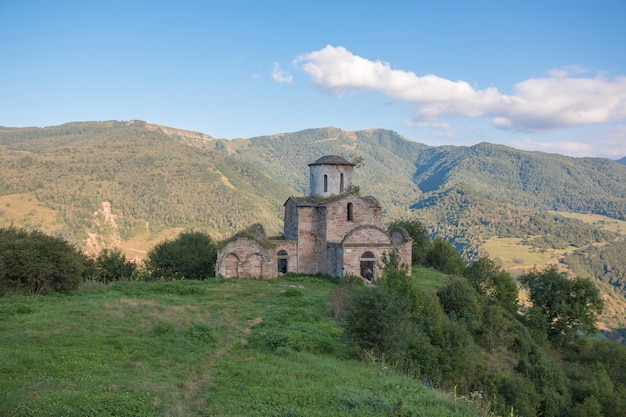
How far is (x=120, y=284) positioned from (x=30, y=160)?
13348 cm

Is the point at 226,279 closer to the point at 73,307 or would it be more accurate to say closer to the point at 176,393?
the point at 73,307

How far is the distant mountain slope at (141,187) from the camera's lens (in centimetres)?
10788

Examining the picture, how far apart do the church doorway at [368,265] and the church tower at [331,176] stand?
598cm

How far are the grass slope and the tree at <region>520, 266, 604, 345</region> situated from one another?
2221 centimetres

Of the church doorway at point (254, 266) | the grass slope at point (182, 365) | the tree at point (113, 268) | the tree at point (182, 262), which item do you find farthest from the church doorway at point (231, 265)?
the grass slope at point (182, 365)

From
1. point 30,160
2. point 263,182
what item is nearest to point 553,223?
point 263,182

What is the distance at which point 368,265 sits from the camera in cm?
2780

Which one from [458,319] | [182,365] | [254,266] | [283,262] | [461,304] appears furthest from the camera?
[283,262]

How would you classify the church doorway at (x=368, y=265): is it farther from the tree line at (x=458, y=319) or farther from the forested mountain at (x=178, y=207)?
the forested mountain at (x=178, y=207)

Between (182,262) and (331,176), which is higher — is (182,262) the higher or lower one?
the lower one

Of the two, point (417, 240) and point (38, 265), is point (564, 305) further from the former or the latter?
point (38, 265)

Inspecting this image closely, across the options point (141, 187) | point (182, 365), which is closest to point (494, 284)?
point (182, 365)

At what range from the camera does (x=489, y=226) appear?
15838 cm

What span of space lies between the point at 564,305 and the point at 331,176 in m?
19.4
